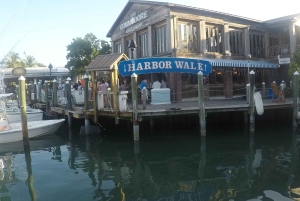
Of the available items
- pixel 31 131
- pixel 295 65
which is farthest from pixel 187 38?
pixel 31 131

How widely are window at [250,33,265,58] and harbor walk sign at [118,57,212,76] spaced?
30.2ft

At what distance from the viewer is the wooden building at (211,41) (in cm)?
1817

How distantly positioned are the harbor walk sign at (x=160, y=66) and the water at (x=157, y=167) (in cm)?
310

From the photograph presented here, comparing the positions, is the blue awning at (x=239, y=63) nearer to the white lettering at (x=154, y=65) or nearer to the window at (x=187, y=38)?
the window at (x=187, y=38)

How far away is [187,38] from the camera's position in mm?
18703

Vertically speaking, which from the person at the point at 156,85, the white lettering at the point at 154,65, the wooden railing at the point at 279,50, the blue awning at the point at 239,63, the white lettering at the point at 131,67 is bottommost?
the person at the point at 156,85

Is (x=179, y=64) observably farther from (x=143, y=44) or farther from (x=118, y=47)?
(x=118, y=47)

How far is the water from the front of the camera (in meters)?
7.91

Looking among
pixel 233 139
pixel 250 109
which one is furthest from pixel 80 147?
pixel 250 109

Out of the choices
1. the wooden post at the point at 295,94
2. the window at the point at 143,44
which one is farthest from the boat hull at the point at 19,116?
the wooden post at the point at 295,94

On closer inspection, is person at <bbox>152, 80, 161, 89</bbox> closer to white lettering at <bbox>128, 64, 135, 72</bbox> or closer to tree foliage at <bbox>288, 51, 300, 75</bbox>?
white lettering at <bbox>128, 64, 135, 72</bbox>

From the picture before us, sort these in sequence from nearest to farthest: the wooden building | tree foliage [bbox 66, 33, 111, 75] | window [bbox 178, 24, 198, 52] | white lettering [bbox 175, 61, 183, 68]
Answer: white lettering [bbox 175, 61, 183, 68], the wooden building, window [bbox 178, 24, 198, 52], tree foliage [bbox 66, 33, 111, 75]

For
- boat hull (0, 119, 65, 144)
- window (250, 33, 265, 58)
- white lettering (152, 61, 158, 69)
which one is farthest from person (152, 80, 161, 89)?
window (250, 33, 265, 58)

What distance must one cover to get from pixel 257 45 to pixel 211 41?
4.86m
